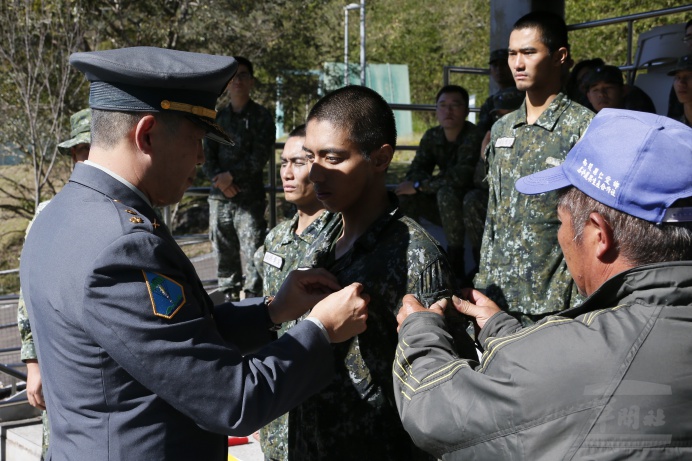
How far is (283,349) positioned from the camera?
6.46ft

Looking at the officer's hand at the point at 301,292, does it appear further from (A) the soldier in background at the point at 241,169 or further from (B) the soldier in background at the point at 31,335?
(A) the soldier in background at the point at 241,169

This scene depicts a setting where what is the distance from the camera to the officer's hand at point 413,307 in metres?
2.01

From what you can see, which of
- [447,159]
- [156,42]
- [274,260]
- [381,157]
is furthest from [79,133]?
[156,42]

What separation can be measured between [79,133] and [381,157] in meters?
1.51

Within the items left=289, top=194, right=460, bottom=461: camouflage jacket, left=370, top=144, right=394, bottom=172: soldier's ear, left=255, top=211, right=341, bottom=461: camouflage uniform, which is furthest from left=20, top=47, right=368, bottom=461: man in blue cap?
left=255, top=211, right=341, bottom=461: camouflage uniform

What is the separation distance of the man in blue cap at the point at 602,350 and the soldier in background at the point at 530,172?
84.1 inches

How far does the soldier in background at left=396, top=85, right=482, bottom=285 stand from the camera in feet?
20.6

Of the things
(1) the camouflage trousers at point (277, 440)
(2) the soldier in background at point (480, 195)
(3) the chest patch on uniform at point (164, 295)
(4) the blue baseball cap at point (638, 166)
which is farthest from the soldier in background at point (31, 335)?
(2) the soldier in background at point (480, 195)

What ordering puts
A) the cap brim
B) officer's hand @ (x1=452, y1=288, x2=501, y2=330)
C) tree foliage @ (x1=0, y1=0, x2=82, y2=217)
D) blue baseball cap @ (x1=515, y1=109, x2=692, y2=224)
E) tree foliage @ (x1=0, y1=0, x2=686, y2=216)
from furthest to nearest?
1. tree foliage @ (x1=0, y1=0, x2=686, y2=216)
2. tree foliage @ (x1=0, y1=0, x2=82, y2=217)
3. officer's hand @ (x1=452, y1=288, x2=501, y2=330)
4. the cap brim
5. blue baseball cap @ (x1=515, y1=109, x2=692, y2=224)

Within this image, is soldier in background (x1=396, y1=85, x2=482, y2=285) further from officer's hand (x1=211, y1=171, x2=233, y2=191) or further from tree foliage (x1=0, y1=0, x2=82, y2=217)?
tree foliage (x1=0, y1=0, x2=82, y2=217)

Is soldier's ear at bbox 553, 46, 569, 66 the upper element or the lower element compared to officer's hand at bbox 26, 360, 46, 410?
upper

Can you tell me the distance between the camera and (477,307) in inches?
86.1

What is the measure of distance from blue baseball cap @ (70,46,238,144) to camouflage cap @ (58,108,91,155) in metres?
1.36

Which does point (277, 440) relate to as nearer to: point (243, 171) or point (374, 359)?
point (374, 359)
